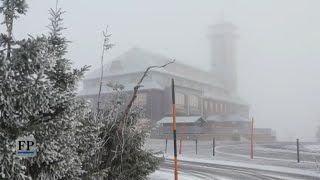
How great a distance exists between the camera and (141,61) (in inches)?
3162

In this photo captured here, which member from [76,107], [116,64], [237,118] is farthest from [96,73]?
[76,107]

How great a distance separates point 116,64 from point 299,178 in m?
70.3

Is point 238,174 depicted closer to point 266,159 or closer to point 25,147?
point 266,159

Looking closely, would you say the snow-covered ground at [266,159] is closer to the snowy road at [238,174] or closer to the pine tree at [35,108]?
the snowy road at [238,174]

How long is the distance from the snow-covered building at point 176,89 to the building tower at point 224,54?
489cm

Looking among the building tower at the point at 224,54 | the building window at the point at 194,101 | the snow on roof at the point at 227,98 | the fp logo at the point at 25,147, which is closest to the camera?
the fp logo at the point at 25,147

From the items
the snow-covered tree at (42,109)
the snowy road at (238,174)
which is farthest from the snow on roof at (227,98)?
the snow-covered tree at (42,109)

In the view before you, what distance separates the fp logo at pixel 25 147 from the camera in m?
5.40

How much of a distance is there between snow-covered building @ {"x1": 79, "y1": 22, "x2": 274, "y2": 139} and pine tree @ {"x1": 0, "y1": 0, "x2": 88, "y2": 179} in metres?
53.1

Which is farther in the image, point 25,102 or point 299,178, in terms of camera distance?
point 299,178

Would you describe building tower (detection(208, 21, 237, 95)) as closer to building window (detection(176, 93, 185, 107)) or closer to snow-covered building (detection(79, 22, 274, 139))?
snow-covered building (detection(79, 22, 274, 139))

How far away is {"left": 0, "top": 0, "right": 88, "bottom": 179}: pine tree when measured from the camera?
554 cm

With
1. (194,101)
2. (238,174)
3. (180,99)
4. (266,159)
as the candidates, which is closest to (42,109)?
(238,174)

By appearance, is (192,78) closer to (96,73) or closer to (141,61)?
(141,61)
